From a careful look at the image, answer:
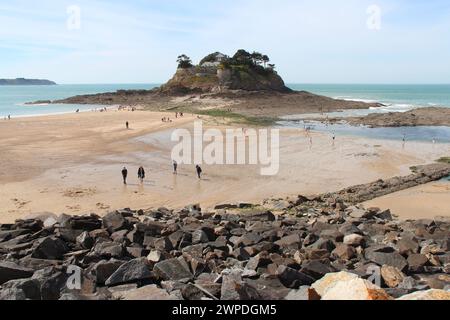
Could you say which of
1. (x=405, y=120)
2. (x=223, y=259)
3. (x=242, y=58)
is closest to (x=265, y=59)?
(x=242, y=58)

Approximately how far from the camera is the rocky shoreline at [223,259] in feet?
27.1

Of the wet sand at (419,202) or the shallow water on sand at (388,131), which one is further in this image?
the shallow water on sand at (388,131)

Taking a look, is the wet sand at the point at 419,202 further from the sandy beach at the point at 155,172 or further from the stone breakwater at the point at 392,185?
the stone breakwater at the point at 392,185

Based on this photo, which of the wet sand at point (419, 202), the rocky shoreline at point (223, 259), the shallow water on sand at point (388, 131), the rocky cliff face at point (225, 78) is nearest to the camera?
the rocky shoreline at point (223, 259)

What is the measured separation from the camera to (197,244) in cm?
1236

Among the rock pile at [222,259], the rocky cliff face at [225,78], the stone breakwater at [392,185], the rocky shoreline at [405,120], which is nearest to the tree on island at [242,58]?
the rocky cliff face at [225,78]

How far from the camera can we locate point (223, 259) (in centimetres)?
1139

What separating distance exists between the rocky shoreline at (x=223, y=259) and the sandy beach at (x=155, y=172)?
5.40 m

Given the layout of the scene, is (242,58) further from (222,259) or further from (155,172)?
(222,259)

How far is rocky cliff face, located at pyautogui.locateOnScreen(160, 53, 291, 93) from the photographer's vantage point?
9775 centimetres

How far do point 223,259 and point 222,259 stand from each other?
0.10 ft
